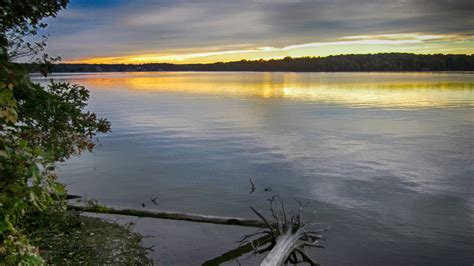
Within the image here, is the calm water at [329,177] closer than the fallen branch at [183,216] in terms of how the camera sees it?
No

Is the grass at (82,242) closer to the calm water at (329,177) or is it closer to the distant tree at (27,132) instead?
the distant tree at (27,132)

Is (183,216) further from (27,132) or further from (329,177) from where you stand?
(329,177)

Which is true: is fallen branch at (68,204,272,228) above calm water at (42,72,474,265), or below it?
above

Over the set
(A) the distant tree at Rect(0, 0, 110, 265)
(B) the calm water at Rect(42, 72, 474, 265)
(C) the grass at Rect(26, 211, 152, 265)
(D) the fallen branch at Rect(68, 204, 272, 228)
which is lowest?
(B) the calm water at Rect(42, 72, 474, 265)

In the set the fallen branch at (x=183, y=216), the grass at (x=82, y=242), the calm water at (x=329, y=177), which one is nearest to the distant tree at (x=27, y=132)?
the grass at (x=82, y=242)

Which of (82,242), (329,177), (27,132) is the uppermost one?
(27,132)

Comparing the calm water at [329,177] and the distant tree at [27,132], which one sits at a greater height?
the distant tree at [27,132]

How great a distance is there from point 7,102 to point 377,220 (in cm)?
1737

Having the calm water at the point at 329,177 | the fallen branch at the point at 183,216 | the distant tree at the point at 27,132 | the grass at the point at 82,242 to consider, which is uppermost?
the distant tree at the point at 27,132

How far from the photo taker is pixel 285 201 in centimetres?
2125

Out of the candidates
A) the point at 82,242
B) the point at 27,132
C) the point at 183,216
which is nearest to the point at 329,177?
the point at 183,216

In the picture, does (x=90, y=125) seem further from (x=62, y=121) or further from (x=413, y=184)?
(x=413, y=184)

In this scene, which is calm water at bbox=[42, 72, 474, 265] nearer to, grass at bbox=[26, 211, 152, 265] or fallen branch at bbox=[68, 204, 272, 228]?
fallen branch at bbox=[68, 204, 272, 228]

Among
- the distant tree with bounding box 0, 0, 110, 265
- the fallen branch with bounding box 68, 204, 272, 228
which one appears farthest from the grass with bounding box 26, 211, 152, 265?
the fallen branch with bounding box 68, 204, 272, 228
